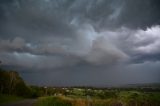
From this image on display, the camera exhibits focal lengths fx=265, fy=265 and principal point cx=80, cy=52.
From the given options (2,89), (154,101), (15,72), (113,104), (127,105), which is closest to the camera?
(154,101)

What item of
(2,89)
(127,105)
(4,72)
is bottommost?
(127,105)

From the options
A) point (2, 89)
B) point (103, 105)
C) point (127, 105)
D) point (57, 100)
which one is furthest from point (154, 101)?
point (2, 89)

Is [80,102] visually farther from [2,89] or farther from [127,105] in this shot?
[2,89]

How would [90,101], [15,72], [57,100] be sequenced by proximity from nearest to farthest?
[90,101]
[57,100]
[15,72]

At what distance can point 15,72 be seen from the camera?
7969 cm

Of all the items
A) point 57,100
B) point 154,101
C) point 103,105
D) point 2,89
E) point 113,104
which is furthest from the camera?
point 2,89

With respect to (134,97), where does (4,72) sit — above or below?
above

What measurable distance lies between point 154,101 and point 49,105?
15500 mm

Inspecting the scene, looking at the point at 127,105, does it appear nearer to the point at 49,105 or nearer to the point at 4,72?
the point at 49,105

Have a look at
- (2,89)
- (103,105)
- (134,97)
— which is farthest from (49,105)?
(2,89)

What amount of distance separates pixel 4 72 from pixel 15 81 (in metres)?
4.11

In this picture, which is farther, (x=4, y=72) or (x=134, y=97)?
(x=4, y=72)

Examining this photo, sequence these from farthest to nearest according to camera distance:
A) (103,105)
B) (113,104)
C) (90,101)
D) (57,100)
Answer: (57,100) → (90,101) → (103,105) → (113,104)

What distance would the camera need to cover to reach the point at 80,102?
81.1 ft
